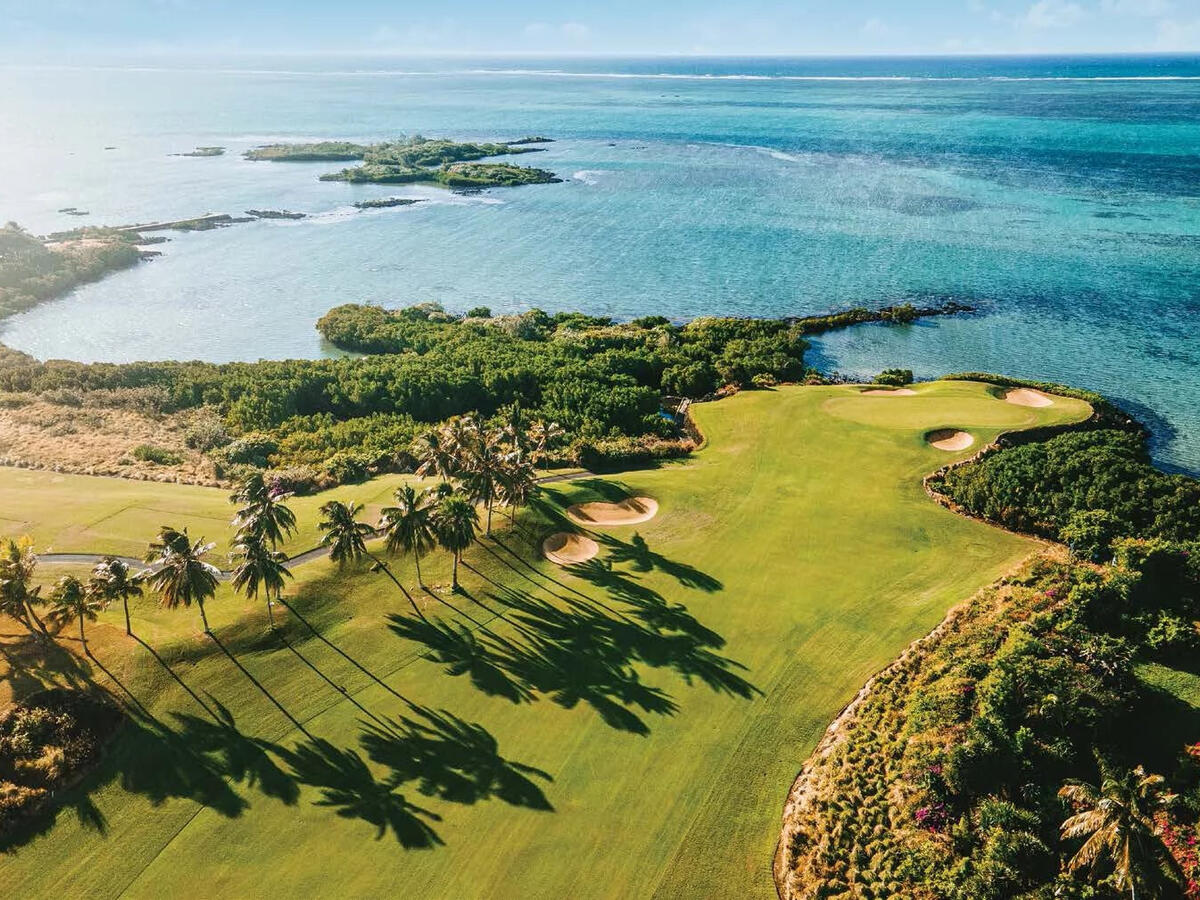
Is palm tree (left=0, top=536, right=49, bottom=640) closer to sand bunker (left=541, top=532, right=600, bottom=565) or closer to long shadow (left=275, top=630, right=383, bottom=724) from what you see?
long shadow (left=275, top=630, right=383, bottom=724)

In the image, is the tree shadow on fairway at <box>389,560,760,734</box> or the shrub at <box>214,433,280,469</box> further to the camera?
the shrub at <box>214,433,280,469</box>

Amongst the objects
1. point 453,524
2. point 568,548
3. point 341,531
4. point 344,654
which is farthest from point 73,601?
point 568,548

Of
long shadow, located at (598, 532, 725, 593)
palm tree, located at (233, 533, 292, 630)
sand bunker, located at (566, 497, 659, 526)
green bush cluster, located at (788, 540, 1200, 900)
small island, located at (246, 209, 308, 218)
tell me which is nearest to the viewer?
green bush cluster, located at (788, 540, 1200, 900)

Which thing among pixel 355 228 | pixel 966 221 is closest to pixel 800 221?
pixel 966 221

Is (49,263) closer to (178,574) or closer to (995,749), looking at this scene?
(178,574)

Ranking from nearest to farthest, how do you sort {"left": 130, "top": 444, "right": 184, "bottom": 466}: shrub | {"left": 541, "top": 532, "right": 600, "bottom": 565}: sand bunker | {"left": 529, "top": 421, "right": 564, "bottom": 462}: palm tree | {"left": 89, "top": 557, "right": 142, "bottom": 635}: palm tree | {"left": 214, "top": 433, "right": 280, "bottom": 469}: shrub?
{"left": 89, "top": 557, "right": 142, "bottom": 635}: palm tree, {"left": 541, "top": 532, "right": 600, "bottom": 565}: sand bunker, {"left": 529, "top": 421, "right": 564, "bottom": 462}: palm tree, {"left": 130, "top": 444, "right": 184, "bottom": 466}: shrub, {"left": 214, "top": 433, "right": 280, "bottom": 469}: shrub

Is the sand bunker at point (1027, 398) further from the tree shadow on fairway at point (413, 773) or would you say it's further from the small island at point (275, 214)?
the small island at point (275, 214)

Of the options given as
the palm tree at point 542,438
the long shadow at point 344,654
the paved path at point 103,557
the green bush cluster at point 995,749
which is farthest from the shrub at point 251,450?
the green bush cluster at point 995,749

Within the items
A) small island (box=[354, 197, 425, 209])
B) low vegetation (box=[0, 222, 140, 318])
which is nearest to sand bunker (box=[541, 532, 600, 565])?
low vegetation (box=[0, 222, 140, 318])

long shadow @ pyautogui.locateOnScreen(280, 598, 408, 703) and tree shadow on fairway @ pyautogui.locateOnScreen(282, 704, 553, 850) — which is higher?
long shadow @ pyautogui.locateOnScreen(280, 598, 408, 703)
